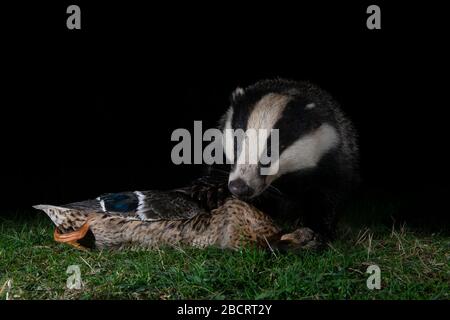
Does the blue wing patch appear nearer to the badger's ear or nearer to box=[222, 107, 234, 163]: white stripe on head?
box=[222, 107, 234, 163]: white stripe on head

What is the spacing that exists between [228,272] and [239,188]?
61 centimetres

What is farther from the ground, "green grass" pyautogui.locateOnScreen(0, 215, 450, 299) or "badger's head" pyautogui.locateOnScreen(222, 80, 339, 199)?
"badger's head" pyautogui.locateOnScreen(222, 80, 339, 199)

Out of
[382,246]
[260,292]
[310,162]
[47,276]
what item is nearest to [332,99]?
[310,162]

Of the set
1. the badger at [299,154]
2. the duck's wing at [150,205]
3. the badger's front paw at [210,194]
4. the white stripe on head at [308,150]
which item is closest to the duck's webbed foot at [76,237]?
the duck's wing at [150,205]

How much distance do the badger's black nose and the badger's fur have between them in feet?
0.36

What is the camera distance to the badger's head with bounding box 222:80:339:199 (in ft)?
14.9

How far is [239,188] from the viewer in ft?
14.6

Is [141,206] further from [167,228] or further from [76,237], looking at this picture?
[76,237]

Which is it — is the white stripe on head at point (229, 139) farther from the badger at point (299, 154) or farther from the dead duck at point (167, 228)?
the dead duck at point (167, 228)

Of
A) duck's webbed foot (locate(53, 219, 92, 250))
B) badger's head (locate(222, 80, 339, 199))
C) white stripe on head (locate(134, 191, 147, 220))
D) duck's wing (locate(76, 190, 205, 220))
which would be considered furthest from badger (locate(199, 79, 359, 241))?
duck's webbed foot (locate(53, 219, 92, 250))

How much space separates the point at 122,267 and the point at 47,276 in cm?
43

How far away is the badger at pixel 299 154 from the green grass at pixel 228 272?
1.30 ft

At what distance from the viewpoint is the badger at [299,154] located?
4.75m

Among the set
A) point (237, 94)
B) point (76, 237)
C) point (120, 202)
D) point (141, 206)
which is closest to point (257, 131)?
point (237, 94)
